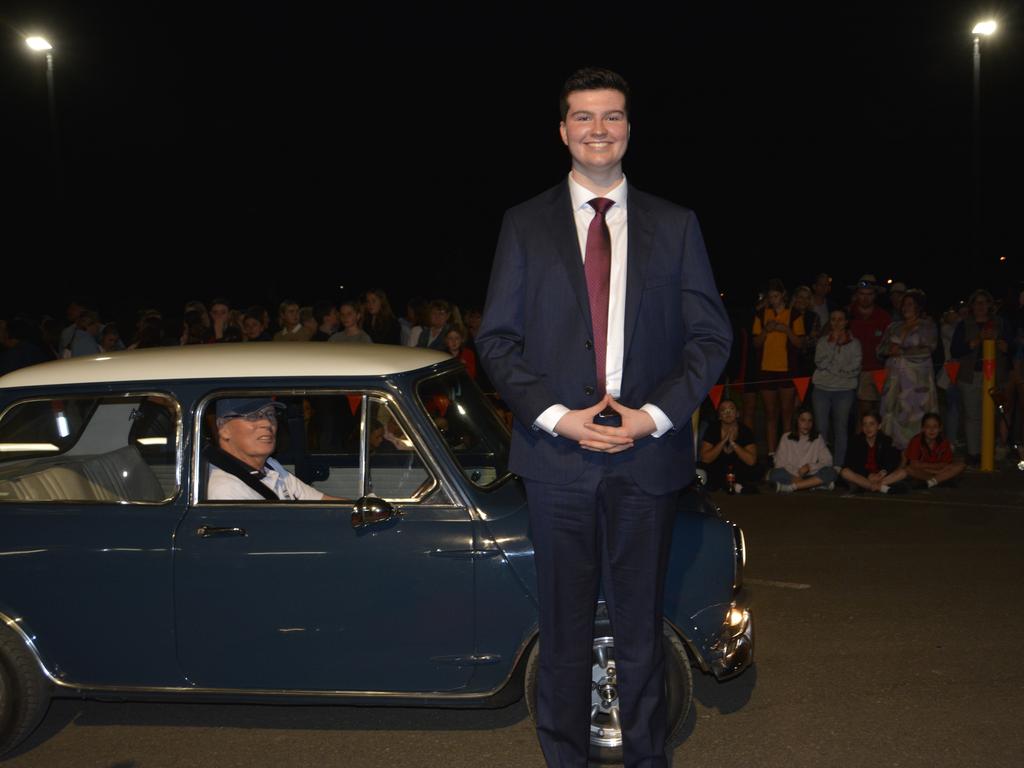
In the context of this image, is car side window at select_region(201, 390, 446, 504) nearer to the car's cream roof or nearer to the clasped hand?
the car's cream roof

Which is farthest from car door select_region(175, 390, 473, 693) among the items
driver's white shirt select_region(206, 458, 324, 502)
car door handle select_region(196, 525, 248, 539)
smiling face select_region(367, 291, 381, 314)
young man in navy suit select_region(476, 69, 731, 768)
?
smiling face select_region(367, 291, 381, 314)

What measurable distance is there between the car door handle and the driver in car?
8.9 inches

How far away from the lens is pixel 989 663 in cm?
556

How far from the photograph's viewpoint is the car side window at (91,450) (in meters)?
4.85

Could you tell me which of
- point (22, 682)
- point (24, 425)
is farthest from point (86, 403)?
point (22, 682)

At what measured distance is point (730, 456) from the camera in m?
10.6

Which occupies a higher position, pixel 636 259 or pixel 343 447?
pixel 636 259

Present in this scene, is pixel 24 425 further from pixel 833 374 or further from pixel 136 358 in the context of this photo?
pixel 833 374

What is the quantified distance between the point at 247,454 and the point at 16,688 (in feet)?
4.17

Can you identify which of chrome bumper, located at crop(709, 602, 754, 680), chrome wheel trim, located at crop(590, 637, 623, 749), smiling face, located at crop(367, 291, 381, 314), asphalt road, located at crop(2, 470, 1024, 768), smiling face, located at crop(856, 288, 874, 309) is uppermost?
smiling face, located at crop(856, 288, 874, 309)

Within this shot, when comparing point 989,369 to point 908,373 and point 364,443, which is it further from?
point 364,443

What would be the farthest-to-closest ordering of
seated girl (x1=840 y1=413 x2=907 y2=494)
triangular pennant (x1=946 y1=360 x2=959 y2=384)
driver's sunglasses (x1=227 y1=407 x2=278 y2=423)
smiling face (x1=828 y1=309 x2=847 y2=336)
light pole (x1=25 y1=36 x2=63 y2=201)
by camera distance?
light pole (x1=25 y1=36 x2=63 y2=201), triangular pennant (x1=946 y1=360 x2=959 y2=384), smiling face (x1=828 y1=309 x2=847 y2=336), seated girl (x1=840 y1=413 x2=907 y2=494), driver's sunglasses (x1=227 y1=407 x2=278 y2=423)

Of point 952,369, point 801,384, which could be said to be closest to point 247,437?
point 801,384

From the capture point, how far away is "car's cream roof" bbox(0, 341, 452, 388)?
15.5 ft
